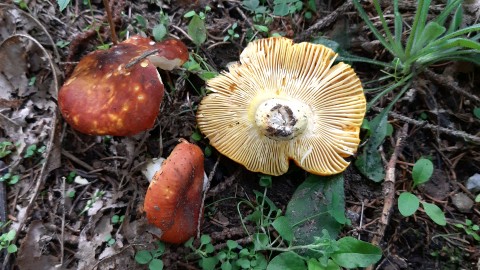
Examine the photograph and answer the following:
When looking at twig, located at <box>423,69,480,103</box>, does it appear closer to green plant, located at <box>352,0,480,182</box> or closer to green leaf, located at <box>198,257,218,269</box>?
green plant, located at <box>352,0,480,182</box>

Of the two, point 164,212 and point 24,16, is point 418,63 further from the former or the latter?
point 24,16

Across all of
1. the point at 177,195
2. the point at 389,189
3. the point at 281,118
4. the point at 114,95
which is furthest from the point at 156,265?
the point at 389,189

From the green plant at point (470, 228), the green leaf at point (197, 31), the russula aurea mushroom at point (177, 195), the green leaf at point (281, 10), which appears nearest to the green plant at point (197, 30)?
the green leaf at point (197, 31)

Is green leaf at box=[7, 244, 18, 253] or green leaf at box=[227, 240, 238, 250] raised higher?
green leaf at box=[227, 240, 238, 250]

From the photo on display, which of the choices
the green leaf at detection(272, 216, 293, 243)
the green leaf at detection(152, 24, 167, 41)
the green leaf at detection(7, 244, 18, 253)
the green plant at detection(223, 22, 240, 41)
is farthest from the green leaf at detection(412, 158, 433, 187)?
the green leaf at detection(7, 244, 18, 253)

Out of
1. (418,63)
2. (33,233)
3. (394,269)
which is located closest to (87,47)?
(33,233)

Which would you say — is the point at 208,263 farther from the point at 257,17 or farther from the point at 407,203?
the point at 257,17
